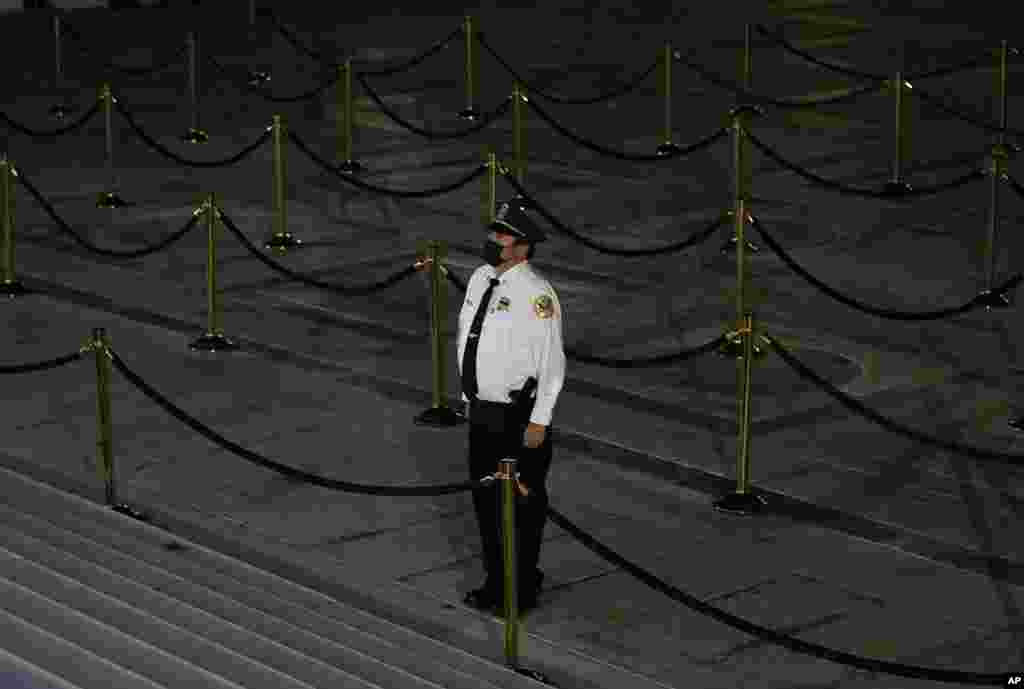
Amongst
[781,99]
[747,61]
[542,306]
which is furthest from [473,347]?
[781,99]

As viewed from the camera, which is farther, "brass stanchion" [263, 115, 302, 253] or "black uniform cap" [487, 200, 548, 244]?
"brass stanchion" [263, 115, 302, 253]

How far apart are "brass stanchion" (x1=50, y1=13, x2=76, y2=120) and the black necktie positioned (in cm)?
1375

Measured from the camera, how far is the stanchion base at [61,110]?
21.4 meters

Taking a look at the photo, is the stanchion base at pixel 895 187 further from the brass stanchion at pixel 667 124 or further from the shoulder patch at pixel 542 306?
the shoulder patch at pixel 542 306

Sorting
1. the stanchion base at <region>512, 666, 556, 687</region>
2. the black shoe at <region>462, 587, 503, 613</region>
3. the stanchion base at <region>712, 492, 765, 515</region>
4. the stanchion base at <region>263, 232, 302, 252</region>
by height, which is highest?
the stanchion base at <region>263, 232, 302, 252</region>

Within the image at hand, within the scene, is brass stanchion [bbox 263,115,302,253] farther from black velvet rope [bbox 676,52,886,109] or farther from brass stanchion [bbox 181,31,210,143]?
black velvet rope [bbox 676,52,886,109]

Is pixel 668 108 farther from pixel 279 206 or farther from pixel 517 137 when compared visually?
pixel 279 206

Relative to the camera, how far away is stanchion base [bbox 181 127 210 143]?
20.1 metres

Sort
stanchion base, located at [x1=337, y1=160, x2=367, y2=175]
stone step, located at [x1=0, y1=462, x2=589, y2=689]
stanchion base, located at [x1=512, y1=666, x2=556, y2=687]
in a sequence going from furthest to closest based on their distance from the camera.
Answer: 1. stanchion base, located at [x1=337, y1=160, x2=367, y2=175]
2. stanchion base, located at [x1=512, y1=666, x2=556, y2=687]
3. stone step, located at [x1=0, y1=462, x2=589, y2=689]

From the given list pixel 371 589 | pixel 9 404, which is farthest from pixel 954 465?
pixel 9 404

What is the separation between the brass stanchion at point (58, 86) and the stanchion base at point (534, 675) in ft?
47.9

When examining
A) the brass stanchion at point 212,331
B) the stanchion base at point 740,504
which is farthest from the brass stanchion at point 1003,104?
the stanchion base at point 740,504

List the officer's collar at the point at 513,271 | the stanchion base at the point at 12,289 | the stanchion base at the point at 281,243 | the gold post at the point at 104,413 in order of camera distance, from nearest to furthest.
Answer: the officer's collar at the point at 513,271 < the gold post at the point at 104,413 < the stanchion base at the point at 12,289 < the stanchion base at the point at 281,243

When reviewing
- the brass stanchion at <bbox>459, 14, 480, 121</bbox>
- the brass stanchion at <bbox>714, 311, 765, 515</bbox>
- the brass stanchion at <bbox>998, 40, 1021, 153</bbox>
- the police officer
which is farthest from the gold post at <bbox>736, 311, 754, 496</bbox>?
the brass stanchion at <bbox>459, 14, 480, 121</bbox>
